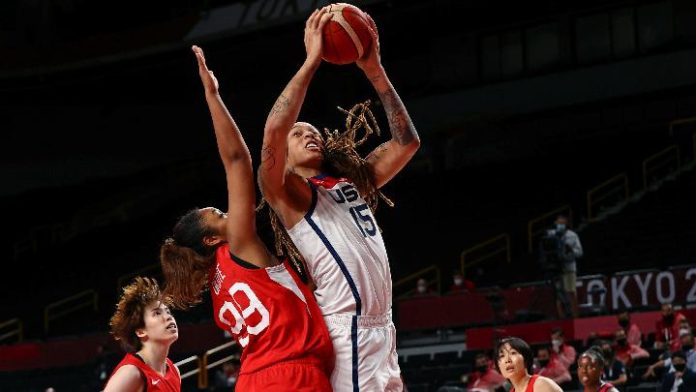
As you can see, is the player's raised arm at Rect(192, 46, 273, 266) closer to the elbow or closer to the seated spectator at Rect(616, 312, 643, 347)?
the elbow

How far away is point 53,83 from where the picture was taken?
27344mm

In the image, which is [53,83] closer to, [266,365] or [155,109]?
[155,109]

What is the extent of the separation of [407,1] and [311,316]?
66.4 feet

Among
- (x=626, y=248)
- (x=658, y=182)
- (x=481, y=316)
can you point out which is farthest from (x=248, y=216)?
(x=658, y=182)

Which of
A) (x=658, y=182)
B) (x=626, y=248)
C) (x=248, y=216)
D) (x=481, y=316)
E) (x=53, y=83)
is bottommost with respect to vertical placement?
(x=248, y=216)

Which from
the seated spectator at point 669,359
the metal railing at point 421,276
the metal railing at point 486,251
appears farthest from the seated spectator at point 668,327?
the metal railing at point 486,251

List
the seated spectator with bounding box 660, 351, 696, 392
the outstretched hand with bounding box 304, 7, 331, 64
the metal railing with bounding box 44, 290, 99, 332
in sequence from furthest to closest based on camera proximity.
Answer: the metal railing with bounding box 44, 290, 99, 332 → the seated spectator with bounding box 660, 351, 696, 392 → the outstretched hand with bounding box 304, 7, 331, 64

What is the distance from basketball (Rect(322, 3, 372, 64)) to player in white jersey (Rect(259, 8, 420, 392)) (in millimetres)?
48

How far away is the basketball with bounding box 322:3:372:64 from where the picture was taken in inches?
183

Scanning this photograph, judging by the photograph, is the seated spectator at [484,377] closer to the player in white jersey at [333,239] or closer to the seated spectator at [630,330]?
the seated spectator at [630,330]

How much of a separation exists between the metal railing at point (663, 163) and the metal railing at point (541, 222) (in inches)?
74.1

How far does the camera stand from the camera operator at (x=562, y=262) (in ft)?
51.4

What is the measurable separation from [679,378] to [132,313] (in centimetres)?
694

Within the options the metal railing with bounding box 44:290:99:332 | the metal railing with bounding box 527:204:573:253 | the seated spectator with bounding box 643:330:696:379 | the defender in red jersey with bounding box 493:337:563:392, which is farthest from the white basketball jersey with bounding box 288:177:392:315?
the metal railing with bounding box 44:290:99:332
